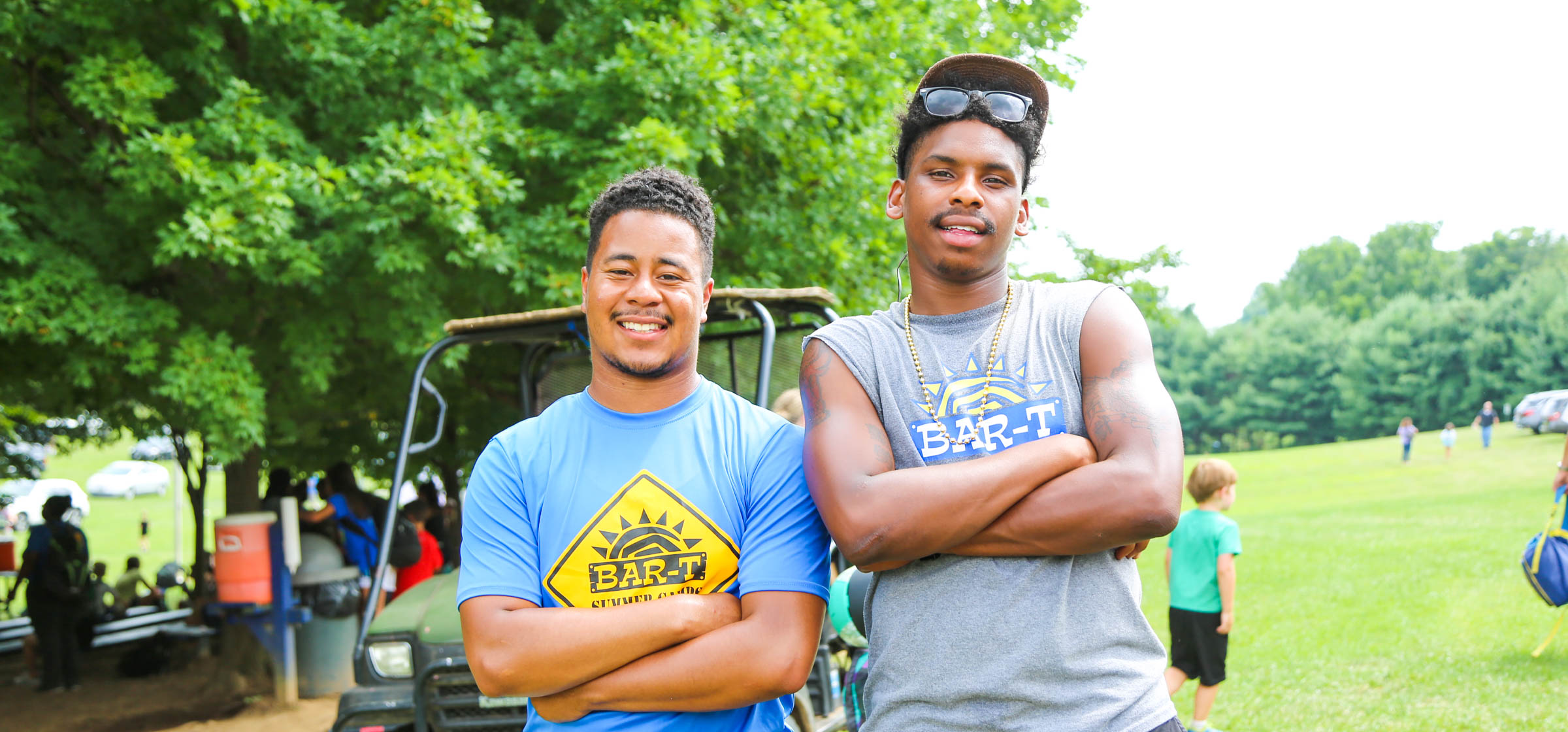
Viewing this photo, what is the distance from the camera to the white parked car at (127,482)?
50062 millimetres

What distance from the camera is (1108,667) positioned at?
5.95ft

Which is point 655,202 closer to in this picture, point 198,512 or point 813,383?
point 813,383

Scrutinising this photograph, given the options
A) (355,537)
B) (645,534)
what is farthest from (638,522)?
(355,537)

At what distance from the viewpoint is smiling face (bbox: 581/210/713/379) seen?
219 cm

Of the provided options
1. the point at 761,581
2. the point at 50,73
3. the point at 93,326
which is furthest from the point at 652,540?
the point at 50,73

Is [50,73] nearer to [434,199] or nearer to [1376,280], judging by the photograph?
[434,199]

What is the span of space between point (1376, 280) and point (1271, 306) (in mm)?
11535

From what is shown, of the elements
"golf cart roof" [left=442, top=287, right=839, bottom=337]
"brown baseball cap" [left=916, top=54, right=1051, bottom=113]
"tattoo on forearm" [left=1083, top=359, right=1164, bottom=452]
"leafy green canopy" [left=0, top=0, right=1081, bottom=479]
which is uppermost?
"leafy green canopy" [left=0, top=0, right=1081, bottom=479]

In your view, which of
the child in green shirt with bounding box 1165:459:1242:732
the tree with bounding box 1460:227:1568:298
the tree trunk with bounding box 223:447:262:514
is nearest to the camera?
the child in green shirt with bounding box 1165:459:1242:732

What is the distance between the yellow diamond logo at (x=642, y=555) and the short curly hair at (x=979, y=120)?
81 centimetres

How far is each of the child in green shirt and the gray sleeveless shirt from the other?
4.48m

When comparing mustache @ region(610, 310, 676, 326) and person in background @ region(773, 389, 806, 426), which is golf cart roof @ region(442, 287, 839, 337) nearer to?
person in background @ region(773, 389, 806, 426)

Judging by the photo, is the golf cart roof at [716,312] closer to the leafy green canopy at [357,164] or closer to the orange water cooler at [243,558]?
the leafy green canopy at [357,164]

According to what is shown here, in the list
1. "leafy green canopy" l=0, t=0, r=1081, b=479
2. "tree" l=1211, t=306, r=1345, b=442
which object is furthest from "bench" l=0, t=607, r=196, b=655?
"tree" l=1211, t=306, r=1345, b=442
